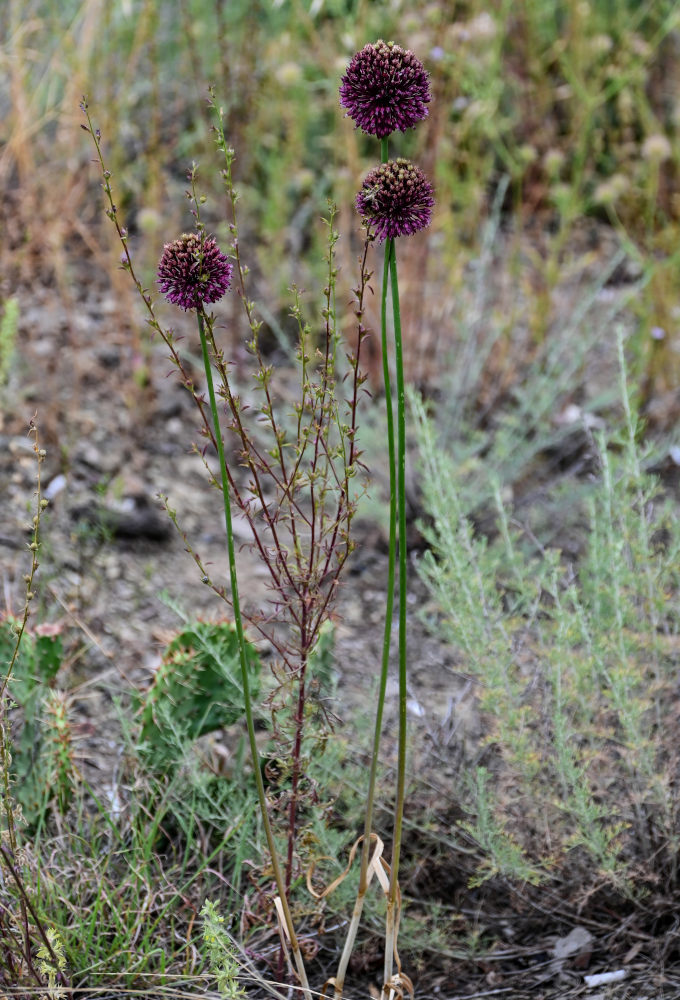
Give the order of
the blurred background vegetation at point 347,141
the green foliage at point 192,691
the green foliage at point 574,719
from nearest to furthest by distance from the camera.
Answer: the green foliage at point 574,719 → the green foliage at point 192,691 → the blurred background vegetation at point 347,141

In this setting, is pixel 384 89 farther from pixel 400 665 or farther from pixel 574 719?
pixel 574 719

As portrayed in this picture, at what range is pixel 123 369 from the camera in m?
3.16

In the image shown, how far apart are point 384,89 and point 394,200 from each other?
126 millimetres

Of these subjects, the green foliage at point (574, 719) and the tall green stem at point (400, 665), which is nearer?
the tall green stem at point (400, 665)

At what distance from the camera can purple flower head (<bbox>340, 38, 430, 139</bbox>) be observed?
1.15 m

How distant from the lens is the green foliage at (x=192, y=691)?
1.74 metres

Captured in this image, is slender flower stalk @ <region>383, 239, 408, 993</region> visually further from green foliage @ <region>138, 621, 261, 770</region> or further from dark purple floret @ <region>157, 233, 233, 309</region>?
green foliage @ <region>138, 621, 261, 770</region>

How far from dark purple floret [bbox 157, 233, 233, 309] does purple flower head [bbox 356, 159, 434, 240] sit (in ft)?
0.58

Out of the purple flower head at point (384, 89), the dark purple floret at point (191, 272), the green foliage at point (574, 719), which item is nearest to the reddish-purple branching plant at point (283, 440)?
the dark purple floret at point (191, 272)

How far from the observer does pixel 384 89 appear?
3.79 ft

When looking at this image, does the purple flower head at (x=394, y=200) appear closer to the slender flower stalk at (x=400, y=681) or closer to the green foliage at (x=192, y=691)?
the slender flower stalk at (x=400, y=681)

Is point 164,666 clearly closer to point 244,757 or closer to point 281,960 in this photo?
point 244,757

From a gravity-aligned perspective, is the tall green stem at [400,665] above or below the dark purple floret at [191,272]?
below

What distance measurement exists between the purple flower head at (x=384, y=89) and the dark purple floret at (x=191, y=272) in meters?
0.23
